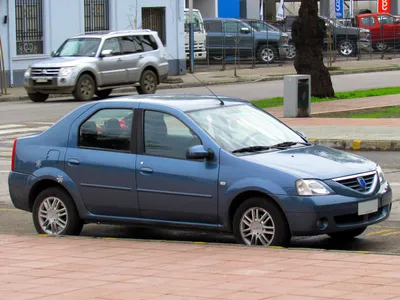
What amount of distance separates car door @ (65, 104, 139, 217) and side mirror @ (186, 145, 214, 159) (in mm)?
697

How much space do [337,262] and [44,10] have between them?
29.4 m

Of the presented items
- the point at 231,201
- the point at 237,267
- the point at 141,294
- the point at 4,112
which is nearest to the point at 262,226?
the point at 231,201

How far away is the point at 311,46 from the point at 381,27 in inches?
1012

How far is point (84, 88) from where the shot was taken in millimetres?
28703

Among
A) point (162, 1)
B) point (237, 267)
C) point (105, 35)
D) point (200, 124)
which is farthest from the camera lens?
point (162, 1)

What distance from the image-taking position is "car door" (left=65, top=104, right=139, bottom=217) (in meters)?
9.57

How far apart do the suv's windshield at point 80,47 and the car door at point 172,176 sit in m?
20.0

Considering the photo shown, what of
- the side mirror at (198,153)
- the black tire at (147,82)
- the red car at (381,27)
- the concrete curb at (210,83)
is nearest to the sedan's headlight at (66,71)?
the black tire at (147,82)

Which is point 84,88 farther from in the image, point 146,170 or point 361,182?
point 361,182

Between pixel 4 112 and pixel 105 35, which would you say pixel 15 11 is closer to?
pixel 105 35

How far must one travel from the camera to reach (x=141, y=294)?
6.94 m

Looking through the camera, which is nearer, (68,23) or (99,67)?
(99,67)

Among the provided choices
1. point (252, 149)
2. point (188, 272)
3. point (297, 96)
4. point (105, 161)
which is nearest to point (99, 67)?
point (297, 96)

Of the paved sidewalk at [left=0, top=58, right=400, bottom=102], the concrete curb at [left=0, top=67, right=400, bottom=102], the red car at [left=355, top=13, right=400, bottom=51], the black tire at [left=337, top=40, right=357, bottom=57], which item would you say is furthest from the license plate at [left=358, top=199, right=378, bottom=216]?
the red car at [left=355, top=13, right=400, bottom=51]
